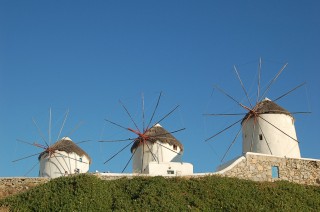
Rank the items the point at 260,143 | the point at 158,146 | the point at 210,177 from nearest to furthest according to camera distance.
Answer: the point at 210,177 → the point at 260,143 → the point at 158,146

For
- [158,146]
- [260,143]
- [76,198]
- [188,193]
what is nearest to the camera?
[76,198]

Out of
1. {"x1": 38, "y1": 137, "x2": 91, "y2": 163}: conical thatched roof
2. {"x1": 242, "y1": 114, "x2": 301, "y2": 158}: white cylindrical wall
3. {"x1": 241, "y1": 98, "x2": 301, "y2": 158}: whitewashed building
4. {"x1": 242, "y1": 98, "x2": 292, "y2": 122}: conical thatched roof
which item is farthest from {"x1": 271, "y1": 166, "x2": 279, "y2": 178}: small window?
{"x1": 38, "y1": 137, "x2": 91, "y2": 163}: conical thatched roof

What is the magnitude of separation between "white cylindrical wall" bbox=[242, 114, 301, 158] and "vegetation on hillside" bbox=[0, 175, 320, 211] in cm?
584

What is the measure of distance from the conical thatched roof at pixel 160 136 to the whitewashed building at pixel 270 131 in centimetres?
536

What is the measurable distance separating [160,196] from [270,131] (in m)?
12.3

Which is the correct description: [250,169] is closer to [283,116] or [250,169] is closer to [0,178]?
[283,116]

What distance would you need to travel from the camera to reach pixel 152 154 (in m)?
36.3

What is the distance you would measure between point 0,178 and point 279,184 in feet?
52.3

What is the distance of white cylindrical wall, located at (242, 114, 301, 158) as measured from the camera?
33.6 m

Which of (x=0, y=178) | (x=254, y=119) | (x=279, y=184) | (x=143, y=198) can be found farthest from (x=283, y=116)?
(x=0, y=178)

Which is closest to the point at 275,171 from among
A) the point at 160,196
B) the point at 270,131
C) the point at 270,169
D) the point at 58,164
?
the point at 270,169

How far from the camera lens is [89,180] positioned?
25594 mm

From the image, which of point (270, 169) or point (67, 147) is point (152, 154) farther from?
point (270, 169)

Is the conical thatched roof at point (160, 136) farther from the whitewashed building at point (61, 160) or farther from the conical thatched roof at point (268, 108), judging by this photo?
the conical thatched roof at point (268, 108)
